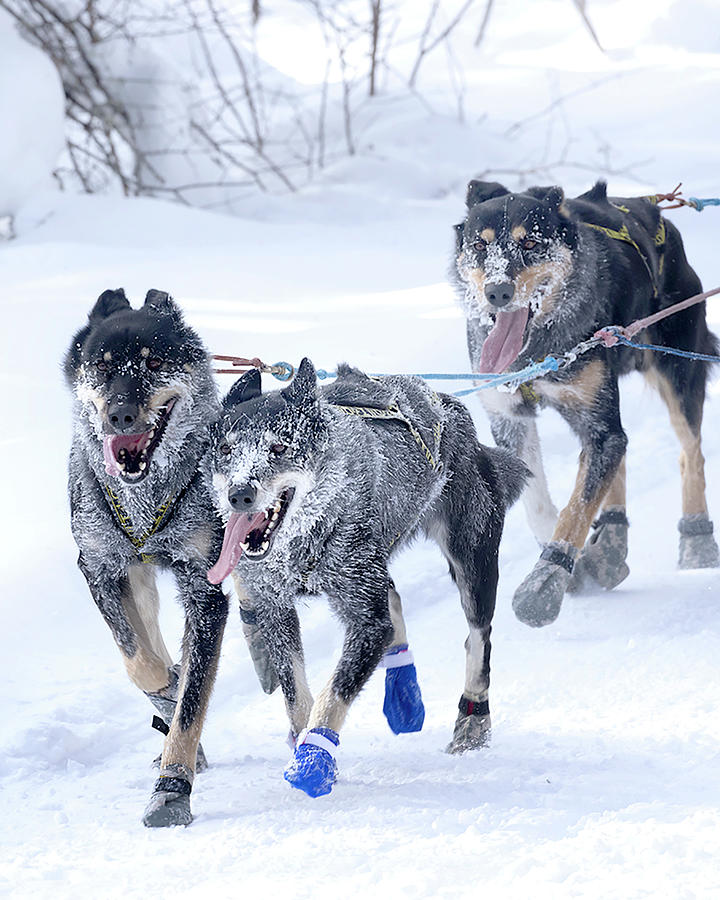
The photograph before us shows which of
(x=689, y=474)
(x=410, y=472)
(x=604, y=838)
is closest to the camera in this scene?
(x=604, y=838)

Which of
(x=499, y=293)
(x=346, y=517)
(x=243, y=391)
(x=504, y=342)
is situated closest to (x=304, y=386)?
(x=243, y=391)

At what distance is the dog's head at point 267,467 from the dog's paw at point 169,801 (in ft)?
1.93

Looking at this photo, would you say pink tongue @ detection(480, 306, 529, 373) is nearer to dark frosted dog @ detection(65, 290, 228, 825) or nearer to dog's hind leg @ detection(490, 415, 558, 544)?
dog's hind leg @ detection(490, 415, 558, 544)

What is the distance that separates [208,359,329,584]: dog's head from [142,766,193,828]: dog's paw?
59 cm

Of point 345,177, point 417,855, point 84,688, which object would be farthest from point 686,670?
point 345,177

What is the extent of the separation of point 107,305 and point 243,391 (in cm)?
52

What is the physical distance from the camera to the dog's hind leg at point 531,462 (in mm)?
5285

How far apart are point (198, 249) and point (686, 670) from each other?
6601 millimetres

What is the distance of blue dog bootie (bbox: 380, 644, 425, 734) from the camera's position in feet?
12.1

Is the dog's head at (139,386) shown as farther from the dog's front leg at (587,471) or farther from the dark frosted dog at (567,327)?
the dog's front leg at (587,471)

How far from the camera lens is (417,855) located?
9.33ft

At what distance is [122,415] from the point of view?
3.14 meters

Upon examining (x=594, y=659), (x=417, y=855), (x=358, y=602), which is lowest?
(x=594, y=659)

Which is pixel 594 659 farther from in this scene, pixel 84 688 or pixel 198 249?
pixel 198 249
